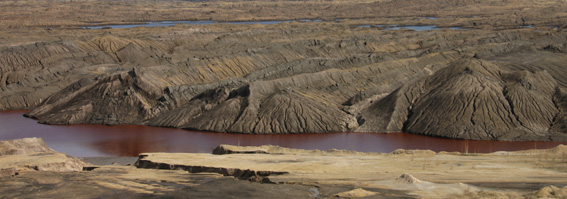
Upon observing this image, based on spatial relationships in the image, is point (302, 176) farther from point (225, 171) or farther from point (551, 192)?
point (551, 192)

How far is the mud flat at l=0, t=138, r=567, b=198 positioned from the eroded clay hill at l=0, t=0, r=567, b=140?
17.1 metres

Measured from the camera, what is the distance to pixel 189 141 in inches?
1734

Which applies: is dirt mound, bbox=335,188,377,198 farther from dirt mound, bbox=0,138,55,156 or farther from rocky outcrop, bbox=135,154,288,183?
dirt mound, bbox=0,138,55,156

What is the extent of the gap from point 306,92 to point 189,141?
11.4 meters

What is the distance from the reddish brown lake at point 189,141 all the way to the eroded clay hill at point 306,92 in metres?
1.31

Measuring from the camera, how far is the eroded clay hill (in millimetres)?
46312

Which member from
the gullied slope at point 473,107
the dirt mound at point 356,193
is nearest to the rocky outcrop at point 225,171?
the dirt mound at point 356,193

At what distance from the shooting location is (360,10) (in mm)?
178125

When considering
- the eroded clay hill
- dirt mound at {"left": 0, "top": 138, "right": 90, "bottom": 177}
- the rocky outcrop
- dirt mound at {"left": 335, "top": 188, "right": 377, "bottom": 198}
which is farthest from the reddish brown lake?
dirt mound at {"left": 335, "top": 188, "right": 377, "bottom": 198}

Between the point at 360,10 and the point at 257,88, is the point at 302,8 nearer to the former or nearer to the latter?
the point at 360,10

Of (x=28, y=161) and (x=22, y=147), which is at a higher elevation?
(x=28, y=161)

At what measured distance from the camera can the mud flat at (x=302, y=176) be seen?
19.9 meters

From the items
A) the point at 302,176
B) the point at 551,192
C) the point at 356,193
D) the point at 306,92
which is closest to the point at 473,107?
the point at 306,92

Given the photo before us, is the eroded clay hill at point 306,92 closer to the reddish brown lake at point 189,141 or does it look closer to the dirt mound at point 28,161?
the reddish brown lake at point 189,141
